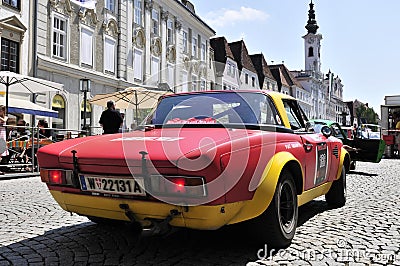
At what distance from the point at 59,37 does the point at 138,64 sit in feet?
25.4

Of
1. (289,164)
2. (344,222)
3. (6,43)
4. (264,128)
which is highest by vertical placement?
(6,43)

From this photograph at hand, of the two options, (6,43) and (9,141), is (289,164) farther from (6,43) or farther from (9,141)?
(6,43)

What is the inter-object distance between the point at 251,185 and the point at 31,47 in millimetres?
18433

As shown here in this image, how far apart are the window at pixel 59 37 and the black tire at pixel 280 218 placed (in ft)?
62.0

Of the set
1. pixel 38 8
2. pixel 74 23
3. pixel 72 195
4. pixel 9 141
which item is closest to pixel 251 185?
pixel 72 195

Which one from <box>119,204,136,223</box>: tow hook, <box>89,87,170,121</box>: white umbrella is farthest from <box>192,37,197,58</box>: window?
<box>119,204,136,223</box>: tow hook

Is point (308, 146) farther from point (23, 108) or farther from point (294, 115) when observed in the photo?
point (23, 108)

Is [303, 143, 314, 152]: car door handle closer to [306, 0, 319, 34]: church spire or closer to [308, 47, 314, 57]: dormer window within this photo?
[308, 47, 314, 57]: dormer window

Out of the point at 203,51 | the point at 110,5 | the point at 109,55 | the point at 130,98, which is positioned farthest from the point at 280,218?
the point at 203,51

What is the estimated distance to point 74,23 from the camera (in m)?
21.8

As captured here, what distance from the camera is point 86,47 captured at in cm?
2281

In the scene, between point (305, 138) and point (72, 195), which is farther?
point (305, 138)

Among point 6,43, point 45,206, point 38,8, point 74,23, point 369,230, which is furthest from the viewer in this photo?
point 74,23

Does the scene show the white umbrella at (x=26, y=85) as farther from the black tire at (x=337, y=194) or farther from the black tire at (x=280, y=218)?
the black tire at (x=280, y=218)
